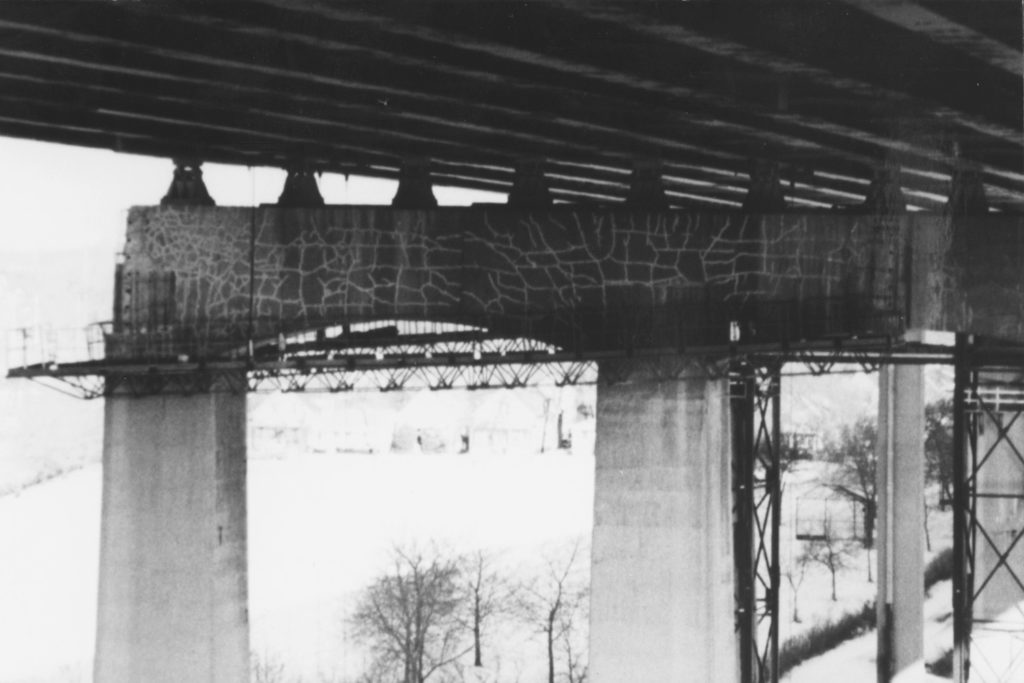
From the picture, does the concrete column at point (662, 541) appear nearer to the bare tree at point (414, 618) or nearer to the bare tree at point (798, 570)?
the bare tree at point (414, 618)

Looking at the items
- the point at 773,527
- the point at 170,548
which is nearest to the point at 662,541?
the point at 773,527

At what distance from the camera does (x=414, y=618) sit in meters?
50.0

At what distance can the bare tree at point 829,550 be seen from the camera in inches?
2411

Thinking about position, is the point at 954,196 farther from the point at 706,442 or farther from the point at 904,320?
the point at 706,442

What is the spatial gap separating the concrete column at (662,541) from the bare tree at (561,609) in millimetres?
28626

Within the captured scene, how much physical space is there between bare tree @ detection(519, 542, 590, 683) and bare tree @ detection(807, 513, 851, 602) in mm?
11473

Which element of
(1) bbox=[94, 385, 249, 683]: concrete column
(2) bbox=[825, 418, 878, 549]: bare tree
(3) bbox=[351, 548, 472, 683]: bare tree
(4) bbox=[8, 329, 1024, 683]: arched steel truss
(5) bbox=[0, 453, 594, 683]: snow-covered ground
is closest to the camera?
(1) bbox=[94, 385, 249, 683]: concrete column

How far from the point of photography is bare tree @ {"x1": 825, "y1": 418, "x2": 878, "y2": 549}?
6694cm

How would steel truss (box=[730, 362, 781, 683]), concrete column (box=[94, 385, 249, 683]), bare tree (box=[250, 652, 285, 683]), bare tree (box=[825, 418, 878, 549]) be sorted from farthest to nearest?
bare tree (box=[825, 418, 878, 549])
bare tree (box=[250, 652, 285, 683])
steel truss (box=[730, 362, 781, 683])
concrete column (box=[94, 385, 249, 683])

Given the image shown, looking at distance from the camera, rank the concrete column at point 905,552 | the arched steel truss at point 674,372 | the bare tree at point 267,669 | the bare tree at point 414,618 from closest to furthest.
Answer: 1. the arched steel truss at point 674,372
2. the concrete column at point 905,552
3. the bare tree at point 267,669
4. the bare tree at point 414,618

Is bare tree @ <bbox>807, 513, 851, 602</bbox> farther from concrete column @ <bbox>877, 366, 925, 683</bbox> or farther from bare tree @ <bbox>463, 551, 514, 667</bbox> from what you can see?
bare tree @ <bbox>463, 551, 514, 667</bbox>

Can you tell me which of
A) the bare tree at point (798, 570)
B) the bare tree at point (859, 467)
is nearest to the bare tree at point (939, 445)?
the bare tree at point (859, 467)

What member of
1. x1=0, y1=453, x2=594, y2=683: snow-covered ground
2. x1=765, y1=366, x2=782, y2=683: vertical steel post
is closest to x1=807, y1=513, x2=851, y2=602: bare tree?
x1=0, y1=453, x2=594, y2=683: snow-covered ground

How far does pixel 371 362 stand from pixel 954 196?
33.6ft
